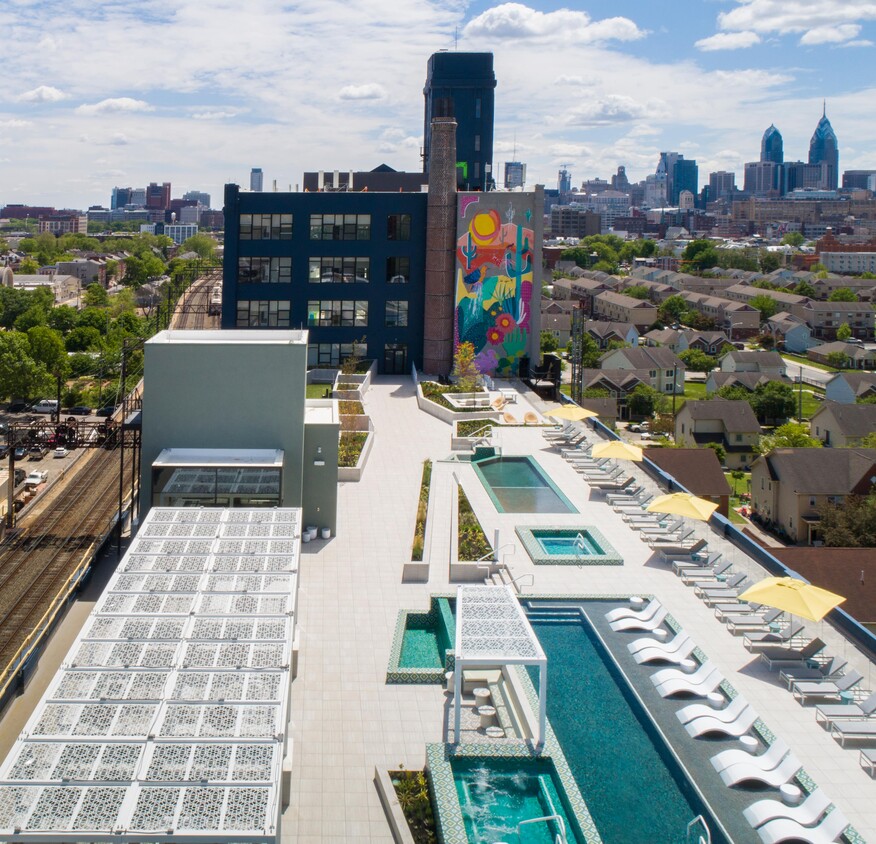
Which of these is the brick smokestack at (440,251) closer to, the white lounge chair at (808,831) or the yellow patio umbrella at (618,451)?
the yellow patio umbrella at (618,451)

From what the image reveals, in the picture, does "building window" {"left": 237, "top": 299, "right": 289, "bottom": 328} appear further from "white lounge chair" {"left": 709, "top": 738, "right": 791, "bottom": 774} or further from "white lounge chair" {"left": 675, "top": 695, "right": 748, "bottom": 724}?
"white lounge chair" {"left": 709, "top": 738, "right": 791, "bottom": 774}

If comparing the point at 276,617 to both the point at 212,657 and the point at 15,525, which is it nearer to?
the point at 212,657

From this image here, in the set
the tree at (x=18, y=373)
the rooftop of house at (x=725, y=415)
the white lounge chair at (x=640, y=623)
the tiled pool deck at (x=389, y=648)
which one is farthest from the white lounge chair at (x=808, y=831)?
the tree at (x=18, y=373)

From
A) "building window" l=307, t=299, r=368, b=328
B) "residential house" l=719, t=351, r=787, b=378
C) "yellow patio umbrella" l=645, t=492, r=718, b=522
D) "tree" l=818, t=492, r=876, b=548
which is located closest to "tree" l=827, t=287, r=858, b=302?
"residential house" l=719, t=351, r=787, b=378

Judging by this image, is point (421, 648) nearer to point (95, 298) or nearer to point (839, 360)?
point (839, 360)

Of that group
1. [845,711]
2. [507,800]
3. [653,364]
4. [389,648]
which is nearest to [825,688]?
[845,711]
